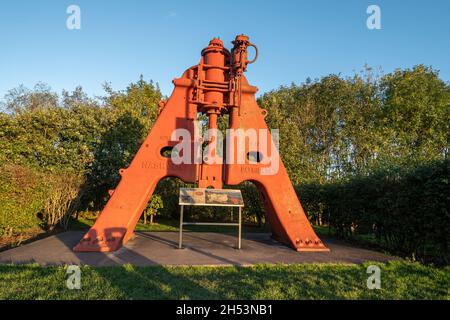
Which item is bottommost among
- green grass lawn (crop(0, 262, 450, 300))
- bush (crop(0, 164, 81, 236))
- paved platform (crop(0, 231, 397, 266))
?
paved platform (crop(0, 231, 397, 266))

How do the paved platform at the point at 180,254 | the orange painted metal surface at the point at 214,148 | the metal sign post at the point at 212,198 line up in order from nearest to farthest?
the paved platform at the point at 180,254, the metal sign post at the point at 212,198, the orange painted metal surface at the point at 214,148

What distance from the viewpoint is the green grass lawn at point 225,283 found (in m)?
4.20

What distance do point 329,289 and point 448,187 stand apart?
12.0 feet

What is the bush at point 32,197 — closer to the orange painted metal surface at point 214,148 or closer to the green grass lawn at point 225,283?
the orange painted metal surface at point 214,148

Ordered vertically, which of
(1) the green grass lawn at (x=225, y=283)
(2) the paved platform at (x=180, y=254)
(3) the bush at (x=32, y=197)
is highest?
(3) the bush at (x=32, y=197)

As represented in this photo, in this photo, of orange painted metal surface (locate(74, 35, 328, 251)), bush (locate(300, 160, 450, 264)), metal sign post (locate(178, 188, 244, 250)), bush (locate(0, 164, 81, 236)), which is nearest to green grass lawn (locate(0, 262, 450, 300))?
bush (locate(300, 160, 450, 264))

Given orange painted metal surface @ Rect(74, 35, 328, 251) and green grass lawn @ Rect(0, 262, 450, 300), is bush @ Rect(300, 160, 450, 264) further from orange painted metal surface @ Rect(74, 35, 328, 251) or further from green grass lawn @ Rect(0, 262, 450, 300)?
orange painted metal surface @ Rect(74, 35, 328, 251)

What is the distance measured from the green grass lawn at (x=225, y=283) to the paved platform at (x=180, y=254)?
1.85ft

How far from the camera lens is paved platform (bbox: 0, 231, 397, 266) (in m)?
6.12

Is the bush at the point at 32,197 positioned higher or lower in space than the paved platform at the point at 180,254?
higher

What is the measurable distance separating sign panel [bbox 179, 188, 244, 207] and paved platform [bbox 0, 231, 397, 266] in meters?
1.29

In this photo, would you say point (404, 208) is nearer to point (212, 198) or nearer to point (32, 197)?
point (212, 198)

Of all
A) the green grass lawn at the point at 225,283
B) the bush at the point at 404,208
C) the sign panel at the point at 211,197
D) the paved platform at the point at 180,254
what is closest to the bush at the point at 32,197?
the paved platform at the point at 180,254
